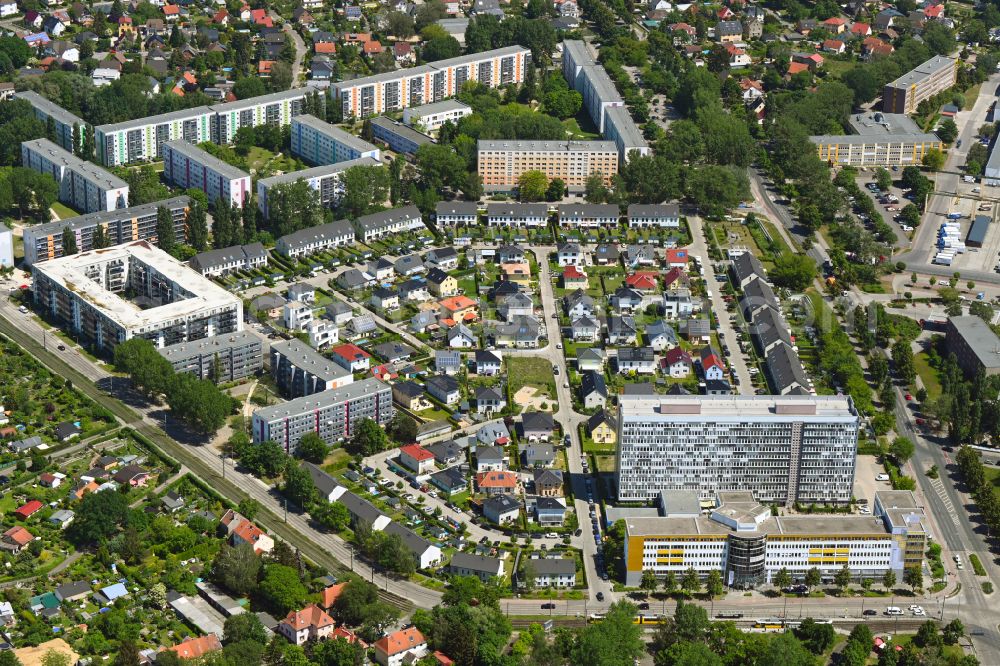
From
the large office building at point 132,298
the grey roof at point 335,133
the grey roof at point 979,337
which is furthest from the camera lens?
the grey roof at point 335,133

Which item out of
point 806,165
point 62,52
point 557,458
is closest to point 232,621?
point 557,458

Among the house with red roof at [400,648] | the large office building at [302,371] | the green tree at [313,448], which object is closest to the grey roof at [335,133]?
the large office building at [302,371]

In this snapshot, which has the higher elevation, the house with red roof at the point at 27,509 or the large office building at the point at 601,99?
→ the large office building at the point at 601,99

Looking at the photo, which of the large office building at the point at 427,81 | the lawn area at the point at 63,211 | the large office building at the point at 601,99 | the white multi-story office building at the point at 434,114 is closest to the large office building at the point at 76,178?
the lawn area at the point at 63,211

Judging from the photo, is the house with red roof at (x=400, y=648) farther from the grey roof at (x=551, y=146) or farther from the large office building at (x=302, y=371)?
the grey roof at (x=551, y=146)

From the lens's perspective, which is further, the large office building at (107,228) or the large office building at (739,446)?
the large office building at (107,228)

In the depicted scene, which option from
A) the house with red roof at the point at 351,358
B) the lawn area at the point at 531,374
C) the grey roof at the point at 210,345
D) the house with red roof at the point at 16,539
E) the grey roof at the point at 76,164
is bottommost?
the house with red roof at the point at 16,539

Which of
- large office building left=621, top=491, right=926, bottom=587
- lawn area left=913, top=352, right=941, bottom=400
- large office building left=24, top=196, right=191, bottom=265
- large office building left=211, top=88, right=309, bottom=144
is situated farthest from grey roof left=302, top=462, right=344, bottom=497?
large office building left=211, top=88, right=309, bottom=144

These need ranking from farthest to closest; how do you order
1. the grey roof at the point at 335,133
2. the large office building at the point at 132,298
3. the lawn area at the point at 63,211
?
the grey roof at the point at 335,133, the lawn area at the point at 63,211, the large office building at the point at 132,298

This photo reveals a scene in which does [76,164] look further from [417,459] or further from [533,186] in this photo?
[417,459]

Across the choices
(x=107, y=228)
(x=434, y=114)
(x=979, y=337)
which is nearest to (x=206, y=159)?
(x=107, y=228)
